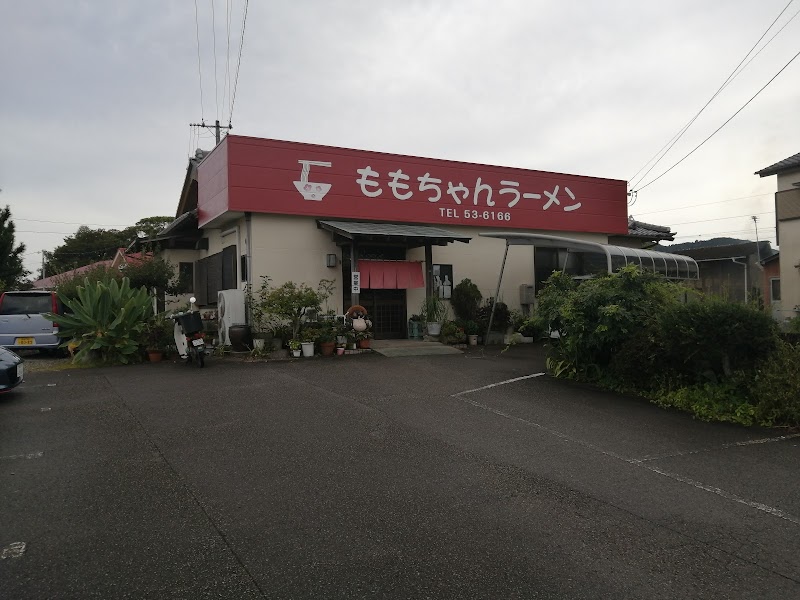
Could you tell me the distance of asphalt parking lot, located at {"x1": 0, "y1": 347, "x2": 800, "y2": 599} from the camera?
3.02 m

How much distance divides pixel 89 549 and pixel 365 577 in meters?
1.72

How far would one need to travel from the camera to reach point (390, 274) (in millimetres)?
14391

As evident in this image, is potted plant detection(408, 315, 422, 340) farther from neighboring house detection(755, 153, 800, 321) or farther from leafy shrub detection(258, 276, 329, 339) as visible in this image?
neighboring house detection(755, 153, 800, 321)

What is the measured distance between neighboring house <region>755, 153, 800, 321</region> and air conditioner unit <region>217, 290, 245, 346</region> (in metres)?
14.9

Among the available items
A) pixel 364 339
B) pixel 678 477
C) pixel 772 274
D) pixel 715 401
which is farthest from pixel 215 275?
pixel 772 274

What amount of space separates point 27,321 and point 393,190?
9581 millimetres

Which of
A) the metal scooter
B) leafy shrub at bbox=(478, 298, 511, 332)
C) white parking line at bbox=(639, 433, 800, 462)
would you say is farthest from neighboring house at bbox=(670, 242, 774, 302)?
the metal scooter

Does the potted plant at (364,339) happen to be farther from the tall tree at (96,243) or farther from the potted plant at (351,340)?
the tall tree at (96,243)

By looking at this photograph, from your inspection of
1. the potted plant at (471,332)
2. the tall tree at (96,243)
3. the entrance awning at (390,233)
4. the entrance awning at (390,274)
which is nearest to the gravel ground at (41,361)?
the entrance awning at (390,233)

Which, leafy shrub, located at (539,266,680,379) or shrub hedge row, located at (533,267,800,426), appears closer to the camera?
shrub hedge row, located at (533,267,800,426)

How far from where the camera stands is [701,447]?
569cm

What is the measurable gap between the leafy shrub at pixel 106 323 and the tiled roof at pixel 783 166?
55.9 ft

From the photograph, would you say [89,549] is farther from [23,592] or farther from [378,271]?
[378,271]

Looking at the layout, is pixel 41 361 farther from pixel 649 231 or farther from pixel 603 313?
pixel 649 231
